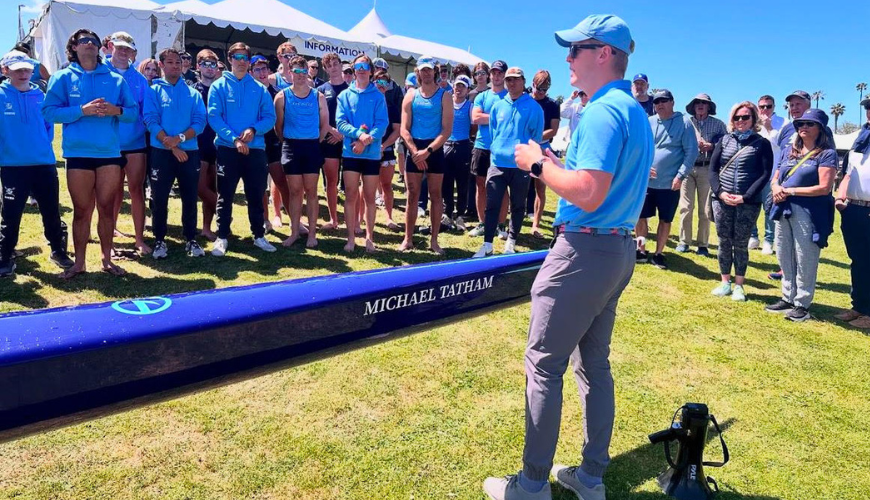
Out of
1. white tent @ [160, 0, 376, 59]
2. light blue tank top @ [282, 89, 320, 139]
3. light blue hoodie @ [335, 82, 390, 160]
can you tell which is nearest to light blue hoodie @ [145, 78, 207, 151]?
light blue tank top @ [282, 89, 320, 139]

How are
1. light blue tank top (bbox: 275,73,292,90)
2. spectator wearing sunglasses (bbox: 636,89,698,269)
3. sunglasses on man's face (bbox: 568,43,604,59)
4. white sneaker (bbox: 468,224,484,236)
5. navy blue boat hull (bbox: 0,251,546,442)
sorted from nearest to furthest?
navy blue boat hull (bbox: 0,251,546,442) → sunglasses on man's face (bbox: 568,43,604,59) → spectator wearing sunglasses (bbox: 636,89,698,269) → light blue tank top (bbox: 275,73,292,90) → white sneaker (bbox: 468,224,484,236)

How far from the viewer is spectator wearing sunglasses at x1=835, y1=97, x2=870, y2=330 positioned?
4883 millimetres

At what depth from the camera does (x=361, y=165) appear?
6.07m

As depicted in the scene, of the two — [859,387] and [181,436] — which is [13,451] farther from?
[859,387]

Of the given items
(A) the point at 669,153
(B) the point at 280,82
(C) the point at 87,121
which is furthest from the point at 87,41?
(A) the point at 669,153

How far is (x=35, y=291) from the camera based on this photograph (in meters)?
4.43

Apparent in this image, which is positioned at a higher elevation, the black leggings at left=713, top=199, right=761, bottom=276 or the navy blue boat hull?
the black leggings at left=713, top=199, right=761, bottom=276

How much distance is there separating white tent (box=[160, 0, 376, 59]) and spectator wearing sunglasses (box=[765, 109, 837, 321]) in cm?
1423

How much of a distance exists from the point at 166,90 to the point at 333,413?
3964 millimetres


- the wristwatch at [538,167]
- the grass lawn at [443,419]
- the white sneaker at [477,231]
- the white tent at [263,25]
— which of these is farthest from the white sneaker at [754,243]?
the white tent at [263,25]

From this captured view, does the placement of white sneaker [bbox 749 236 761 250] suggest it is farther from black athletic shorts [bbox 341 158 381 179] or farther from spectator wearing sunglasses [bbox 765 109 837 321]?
black athletic shorts [bbox 341 158 381 179]

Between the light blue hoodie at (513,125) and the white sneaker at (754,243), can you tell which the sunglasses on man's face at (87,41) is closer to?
the light blue hoodie at (513,125)

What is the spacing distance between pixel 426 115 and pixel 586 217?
4324 mm

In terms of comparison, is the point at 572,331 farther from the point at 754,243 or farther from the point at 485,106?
the point at 754,243
